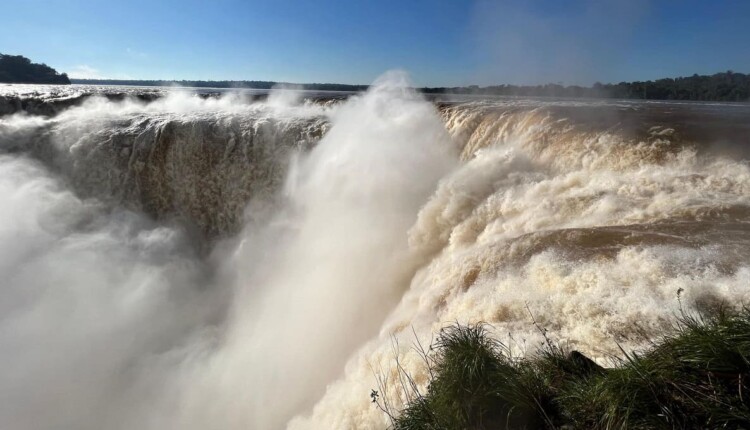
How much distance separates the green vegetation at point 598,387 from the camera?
2.21m

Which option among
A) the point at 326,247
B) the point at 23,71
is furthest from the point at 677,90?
the point at 23,71

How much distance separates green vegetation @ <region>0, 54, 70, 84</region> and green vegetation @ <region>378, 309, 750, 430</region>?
85092 millimetres

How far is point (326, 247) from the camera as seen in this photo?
10438 millimetres

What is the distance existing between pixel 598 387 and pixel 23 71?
294 ft

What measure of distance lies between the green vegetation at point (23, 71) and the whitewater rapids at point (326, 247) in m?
66.2

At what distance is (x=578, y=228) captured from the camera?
5.96 meters

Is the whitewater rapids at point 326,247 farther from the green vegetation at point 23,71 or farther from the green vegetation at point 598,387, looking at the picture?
the green vegetation at point 23,71

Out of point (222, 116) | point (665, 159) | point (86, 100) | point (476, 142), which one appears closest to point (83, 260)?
point (222, 116)

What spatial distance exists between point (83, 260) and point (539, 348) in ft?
40.9

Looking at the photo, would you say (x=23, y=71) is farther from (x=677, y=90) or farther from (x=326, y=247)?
(x=677, y=90)

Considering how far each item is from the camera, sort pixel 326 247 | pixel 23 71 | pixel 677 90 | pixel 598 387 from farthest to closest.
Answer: pixel 23 71 → pixel 677 90 → pixel 326 247 → pixel 598 387

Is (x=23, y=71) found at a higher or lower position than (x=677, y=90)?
higher

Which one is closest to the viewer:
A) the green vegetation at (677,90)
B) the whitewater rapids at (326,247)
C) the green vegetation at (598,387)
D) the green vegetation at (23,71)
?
the green vegetation at (598,387)

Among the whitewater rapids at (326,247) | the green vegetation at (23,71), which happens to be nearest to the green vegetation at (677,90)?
the whitewater rapids at (326,247)
